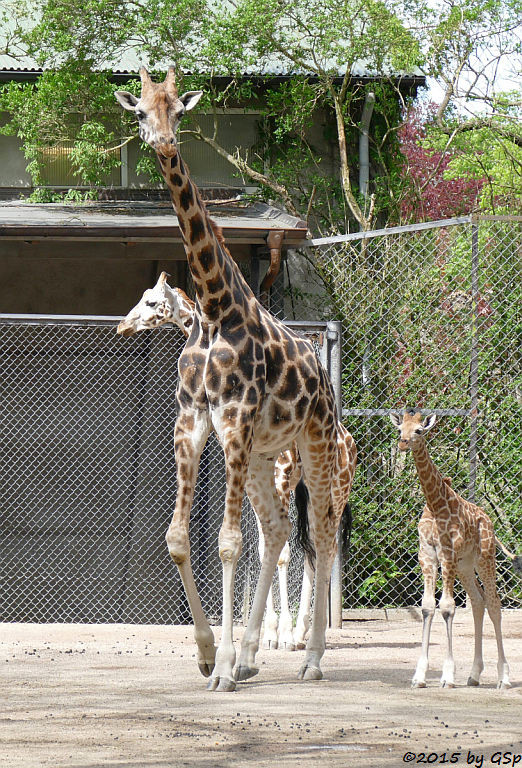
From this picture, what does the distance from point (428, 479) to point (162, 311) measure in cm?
315

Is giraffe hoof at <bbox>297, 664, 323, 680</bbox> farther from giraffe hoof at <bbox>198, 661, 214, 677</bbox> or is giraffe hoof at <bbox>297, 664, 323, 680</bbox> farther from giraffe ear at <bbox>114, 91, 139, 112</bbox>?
giraffe ear at <bbox>114, 91, 139, 112</bbox>

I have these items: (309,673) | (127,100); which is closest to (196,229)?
(127,100)

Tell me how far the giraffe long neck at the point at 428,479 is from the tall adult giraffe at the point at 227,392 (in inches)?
24.8

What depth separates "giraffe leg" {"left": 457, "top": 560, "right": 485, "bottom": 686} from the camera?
20.7 ft

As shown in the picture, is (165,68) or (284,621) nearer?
(284,621)

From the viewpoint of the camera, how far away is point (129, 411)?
11.5 meters

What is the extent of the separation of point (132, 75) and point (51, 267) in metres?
3.19

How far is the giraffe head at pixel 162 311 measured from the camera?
8.59m

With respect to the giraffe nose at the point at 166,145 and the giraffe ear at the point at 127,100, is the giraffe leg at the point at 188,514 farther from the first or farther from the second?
the giraffe ear at the point at 127,100

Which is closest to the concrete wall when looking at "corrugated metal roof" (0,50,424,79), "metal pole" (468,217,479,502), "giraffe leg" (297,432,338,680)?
"corrugated metal roof" (0,50,424,79)

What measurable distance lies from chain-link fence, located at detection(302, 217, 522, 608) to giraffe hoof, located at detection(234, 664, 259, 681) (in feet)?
13.9

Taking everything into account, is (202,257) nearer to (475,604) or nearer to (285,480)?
(285,480)

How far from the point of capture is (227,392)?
5.57 m

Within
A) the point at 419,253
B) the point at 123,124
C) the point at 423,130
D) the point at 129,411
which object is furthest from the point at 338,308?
the point at 423,130
